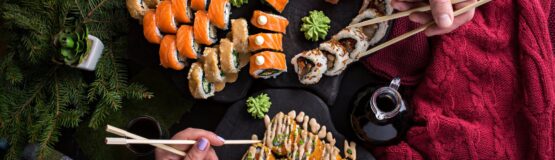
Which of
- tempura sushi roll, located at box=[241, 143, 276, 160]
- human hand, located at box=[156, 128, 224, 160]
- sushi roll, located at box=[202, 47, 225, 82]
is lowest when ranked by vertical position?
tempura sushi roll, located at box=[241, 143, 276, 160]

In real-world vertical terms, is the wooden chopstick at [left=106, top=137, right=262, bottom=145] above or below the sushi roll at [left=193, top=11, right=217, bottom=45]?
below

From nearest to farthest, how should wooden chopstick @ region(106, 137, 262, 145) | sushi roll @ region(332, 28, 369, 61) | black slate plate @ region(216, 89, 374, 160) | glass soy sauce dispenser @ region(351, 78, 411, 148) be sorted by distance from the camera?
1. wooden chopstick @ region(106, 137, 262, 145)
2. glass soy sauce dispenser @ region(351, 78, 411, 148)
3. sushi roll @ region(332, 28, 369, 61)
4. black slate plate @ region(216, 89, 374, 160)

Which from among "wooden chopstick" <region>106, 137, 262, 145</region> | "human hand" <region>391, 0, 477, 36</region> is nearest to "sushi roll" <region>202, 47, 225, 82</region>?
"wooden chopstick" <region>106, 137, 262, 145</region>

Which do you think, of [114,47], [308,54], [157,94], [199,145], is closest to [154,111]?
[157,94]

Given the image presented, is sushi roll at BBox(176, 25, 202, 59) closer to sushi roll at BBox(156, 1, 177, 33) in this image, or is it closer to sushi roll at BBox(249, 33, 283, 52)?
sushi roll at BBox(156, 1, 177, 33)

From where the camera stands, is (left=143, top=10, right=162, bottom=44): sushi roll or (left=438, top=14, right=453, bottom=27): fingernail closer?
(left=438, top=14, right=453, bottom=27): fingernail

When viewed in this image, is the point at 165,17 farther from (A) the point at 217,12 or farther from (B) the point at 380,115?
(B) the point at 380,115

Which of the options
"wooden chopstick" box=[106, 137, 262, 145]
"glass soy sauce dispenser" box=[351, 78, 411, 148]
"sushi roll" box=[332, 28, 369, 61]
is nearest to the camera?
"wooden chopstick" box=[106, 137, 262, 145]

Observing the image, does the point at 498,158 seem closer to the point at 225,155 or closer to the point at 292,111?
the point at 292,111
